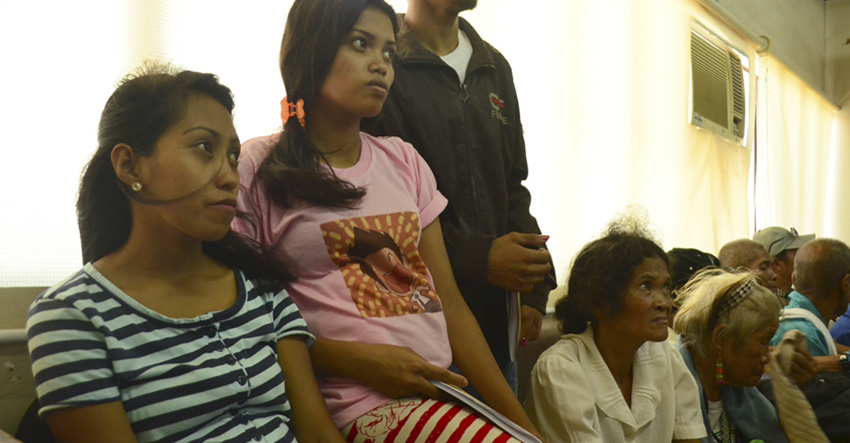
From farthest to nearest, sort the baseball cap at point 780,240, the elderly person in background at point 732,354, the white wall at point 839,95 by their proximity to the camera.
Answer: the white wall at point 839,95 → the baseball cap at point 780,240 → the elderly person in background at point 732,354

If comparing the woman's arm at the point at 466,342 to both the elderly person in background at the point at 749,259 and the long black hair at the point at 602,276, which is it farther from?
the elderly person in background at the point at 749,259

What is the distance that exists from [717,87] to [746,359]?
266cm

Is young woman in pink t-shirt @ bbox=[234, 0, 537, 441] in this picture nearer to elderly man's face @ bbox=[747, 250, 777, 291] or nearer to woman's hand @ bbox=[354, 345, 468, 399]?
woman's hand @ bbox=[354, 345, 468, 399]

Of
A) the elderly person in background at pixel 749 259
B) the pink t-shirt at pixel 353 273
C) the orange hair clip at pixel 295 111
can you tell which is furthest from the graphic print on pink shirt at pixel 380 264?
the elderly person in background at pixel 749 259

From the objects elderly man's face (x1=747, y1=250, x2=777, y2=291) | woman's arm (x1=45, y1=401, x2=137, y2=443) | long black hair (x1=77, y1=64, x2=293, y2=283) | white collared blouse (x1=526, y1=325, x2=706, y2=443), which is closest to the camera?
woman's arm (x1=45, y1=401, x2=137, y2=443)

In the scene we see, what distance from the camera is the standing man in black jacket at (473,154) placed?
155 centimetres

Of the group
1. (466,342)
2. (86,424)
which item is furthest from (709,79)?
(86,424)

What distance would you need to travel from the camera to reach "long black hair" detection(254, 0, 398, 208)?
120 centimetres

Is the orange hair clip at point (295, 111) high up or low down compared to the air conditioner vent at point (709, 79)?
down

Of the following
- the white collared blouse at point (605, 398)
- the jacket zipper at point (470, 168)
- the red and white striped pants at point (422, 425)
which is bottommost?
the white collared blouse at point (605, 398)

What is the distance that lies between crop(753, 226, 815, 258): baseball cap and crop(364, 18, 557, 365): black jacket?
2.87 metres

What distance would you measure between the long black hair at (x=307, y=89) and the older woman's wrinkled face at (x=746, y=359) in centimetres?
158

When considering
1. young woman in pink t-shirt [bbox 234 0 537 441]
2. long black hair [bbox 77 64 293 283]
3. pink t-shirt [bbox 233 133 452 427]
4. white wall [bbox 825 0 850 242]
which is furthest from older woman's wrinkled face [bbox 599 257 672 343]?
white wall [bbox 825 0 850 242]

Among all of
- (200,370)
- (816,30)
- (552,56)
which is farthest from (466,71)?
(816,30)
